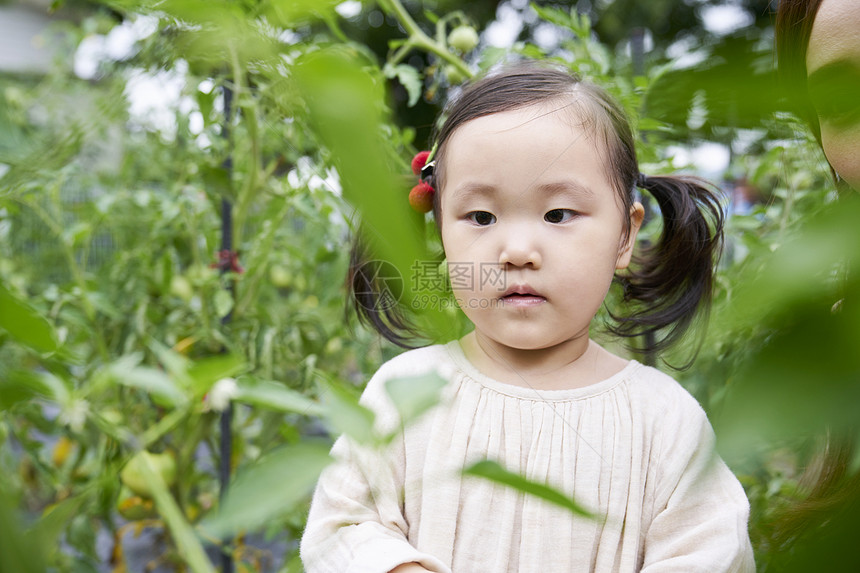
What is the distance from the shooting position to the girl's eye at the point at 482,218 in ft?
1.48

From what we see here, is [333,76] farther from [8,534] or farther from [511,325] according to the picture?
[511,325]

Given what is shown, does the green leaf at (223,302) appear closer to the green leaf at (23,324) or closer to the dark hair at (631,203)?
the dark hair at (631,203)

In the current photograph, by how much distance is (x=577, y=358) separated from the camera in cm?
53

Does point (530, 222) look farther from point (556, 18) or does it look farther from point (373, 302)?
point (556, 18)

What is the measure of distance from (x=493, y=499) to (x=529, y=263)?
0.56ft

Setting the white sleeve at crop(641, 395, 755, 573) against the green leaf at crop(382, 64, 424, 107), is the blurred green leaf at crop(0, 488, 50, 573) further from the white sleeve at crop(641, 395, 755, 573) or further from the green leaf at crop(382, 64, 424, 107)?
the green leaf at crop(382, 64, 424, 107)

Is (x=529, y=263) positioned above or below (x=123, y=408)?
above

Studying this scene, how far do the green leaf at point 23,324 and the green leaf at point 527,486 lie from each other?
0.09m

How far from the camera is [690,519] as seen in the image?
1.54ft

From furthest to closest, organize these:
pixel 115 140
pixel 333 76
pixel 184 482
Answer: pixel 115 140
pixel 184 482
pixel 333 76

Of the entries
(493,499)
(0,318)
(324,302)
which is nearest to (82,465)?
(324,302)

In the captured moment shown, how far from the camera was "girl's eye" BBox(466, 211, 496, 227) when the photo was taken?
45cm

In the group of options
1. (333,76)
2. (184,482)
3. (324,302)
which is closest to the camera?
(333,76)

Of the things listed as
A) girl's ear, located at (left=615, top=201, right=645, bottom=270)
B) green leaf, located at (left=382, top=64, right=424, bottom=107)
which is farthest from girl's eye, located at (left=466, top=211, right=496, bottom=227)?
green leaf, located at (left=382, top=64, right=424, bottom=107)
